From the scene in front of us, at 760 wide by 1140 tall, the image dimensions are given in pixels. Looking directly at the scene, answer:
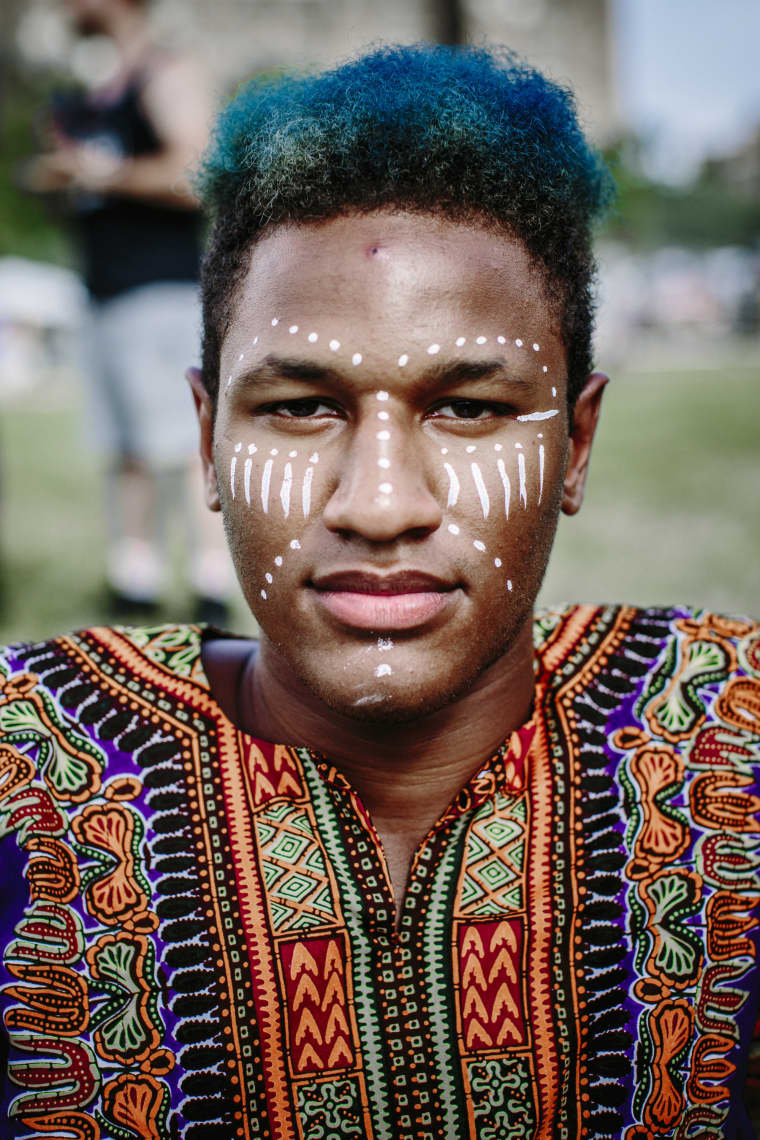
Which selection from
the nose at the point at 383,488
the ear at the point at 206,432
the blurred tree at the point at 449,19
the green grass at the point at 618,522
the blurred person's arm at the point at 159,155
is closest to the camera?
the nose at the point at 383,488

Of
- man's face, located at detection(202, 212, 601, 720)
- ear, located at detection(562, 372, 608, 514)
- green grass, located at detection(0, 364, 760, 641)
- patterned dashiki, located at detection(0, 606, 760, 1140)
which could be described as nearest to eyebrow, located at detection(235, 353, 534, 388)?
man's face, located at detection(202, 212, 601, 720)

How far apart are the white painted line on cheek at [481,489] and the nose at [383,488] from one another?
0.22ft


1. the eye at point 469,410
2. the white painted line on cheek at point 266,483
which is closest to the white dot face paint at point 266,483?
the white painted line on cheek at point 266,483

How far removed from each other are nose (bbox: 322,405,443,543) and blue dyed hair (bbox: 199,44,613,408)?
0.34 m

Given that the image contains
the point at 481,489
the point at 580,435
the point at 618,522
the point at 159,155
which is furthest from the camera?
the point at 618,522

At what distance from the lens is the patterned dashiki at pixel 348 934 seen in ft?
4.90

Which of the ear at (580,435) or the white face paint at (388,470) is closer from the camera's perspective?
the white face paint at (388,470)

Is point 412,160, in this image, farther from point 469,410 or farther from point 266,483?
point 266,483

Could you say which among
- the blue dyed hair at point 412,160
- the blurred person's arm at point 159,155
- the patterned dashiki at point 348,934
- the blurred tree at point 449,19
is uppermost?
the blurred tree at point 449,19

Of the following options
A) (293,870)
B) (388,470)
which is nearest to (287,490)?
(388,470)

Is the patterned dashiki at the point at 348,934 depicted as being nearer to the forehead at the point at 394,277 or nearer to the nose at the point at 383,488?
the nose at the point at 383,488

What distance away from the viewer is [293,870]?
1.55 meters

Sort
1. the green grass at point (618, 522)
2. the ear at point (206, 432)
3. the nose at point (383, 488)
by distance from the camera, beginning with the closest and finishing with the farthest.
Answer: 1. the nose at point (383, 488)
2. the ear at point (206, 432)
3. the green grass at point (618, 522)

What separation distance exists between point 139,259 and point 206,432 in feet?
9.02
